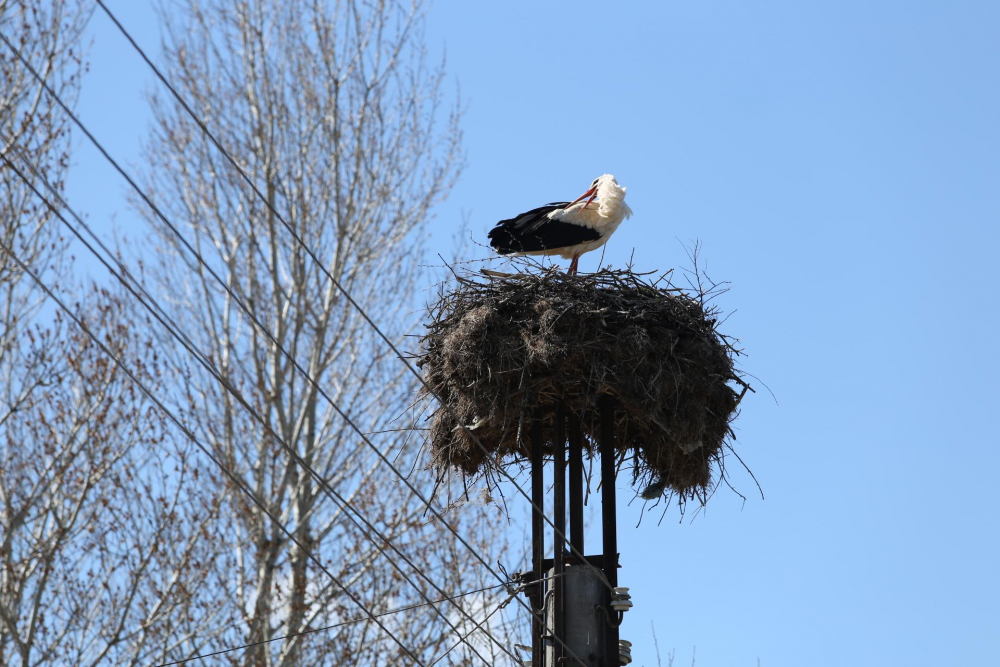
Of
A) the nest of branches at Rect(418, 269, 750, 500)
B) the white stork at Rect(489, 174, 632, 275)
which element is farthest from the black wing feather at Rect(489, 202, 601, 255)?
the nest of branches at Rect(418, 269, 750, 500)

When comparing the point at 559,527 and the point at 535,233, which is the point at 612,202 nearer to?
the point at 535,233

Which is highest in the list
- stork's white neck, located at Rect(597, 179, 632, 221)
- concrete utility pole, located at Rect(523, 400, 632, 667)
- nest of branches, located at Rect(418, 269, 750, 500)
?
stork's white neck, located at Rect(597, 179, 632, 221)

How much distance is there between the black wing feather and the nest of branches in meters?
1.57

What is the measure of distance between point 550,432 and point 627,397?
0.75 metres

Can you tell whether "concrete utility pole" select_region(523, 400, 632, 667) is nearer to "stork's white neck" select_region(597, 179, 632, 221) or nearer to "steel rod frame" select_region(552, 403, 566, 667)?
"steel rod frame" select_region(552, 403, 566, 667)

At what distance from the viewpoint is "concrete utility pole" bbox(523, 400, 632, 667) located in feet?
23.5

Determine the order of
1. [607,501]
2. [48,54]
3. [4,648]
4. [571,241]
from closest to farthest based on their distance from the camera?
[607,501] → [571,241] → [4,648] → [48,54]

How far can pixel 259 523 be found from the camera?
47.1 feet

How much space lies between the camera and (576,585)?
7336 mm

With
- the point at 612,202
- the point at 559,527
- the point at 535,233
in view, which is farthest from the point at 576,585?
the point at 612,202

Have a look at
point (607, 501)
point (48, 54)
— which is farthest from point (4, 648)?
point (607, 501)

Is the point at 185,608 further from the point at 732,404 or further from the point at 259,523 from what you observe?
the point at 732,404

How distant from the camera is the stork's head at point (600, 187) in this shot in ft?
34.1

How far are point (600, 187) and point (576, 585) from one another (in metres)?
3.97
